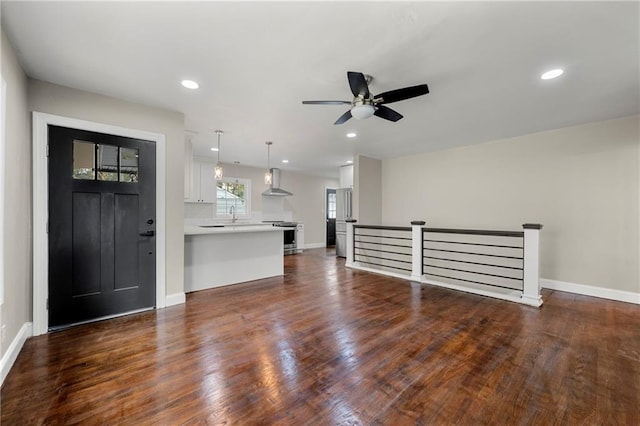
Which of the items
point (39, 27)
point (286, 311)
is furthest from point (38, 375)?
point (39, 27)

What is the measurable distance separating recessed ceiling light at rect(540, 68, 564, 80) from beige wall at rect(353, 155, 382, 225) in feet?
11.8

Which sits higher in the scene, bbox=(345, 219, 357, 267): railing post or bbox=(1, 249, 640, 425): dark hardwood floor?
bbox=(345, 219, 357, 267): railing post

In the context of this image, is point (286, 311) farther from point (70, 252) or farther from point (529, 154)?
point (529, 154)

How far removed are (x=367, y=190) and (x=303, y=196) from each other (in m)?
3.13

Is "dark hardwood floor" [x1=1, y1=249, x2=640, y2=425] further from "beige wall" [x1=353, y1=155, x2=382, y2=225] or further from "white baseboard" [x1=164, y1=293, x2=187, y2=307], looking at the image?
"beige wall" [x1=353, y1=155, x2=382, y2=225]

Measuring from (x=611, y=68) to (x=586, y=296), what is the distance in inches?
124

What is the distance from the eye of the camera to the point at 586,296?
152 inches

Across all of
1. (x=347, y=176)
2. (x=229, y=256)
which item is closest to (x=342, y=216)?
(x=347, y=176)

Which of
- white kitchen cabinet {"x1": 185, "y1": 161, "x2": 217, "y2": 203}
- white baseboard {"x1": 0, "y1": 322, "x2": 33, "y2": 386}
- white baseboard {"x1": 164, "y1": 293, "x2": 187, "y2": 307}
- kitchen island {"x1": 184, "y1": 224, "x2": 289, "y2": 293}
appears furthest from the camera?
white kitchen cabinet {"x1": 185, "y1": 161, "x2": 217, "y2": 203}

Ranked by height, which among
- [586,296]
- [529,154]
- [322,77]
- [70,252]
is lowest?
[586,296]

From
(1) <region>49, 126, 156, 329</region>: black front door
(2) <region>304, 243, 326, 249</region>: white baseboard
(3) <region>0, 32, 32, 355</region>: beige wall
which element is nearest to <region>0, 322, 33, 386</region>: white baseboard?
(3) <region>0, 32, 32, 355</region>: beige wall

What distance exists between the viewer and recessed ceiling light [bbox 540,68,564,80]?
2.44 meters

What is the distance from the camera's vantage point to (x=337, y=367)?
204 cm

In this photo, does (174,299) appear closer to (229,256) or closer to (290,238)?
(229,256)
